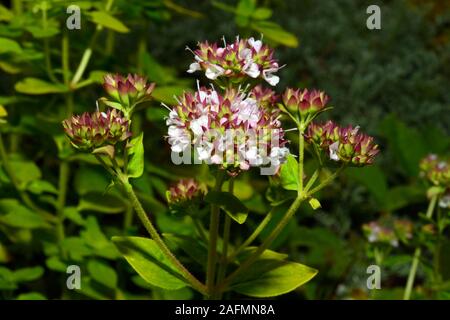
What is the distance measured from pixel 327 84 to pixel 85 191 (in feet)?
3.82

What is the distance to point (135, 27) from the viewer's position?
255 centimetres

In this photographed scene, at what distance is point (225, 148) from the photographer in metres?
0.94

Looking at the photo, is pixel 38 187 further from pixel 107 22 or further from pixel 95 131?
pixel 95 131

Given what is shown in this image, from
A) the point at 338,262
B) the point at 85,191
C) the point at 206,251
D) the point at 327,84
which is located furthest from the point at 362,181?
the point at 206,251

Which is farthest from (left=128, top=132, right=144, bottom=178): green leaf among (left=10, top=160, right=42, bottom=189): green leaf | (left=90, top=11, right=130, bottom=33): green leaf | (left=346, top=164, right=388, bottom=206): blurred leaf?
(left=346, top=164, right=388, bottom=206): blurred leaf

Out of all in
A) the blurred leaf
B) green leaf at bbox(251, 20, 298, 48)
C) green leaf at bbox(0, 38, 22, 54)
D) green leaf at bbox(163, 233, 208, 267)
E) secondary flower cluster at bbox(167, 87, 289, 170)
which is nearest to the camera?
secondary flower cluster at bbox(167, 87, 289, 170)

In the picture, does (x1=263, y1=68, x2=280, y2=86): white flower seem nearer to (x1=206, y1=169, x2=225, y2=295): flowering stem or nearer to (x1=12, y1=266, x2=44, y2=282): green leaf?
(x1=206, y1=169, x2=225, y2=295): flowering stem

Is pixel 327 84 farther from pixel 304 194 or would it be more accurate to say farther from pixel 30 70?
pixel 304 194

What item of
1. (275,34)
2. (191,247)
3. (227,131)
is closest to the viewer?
(227,131)

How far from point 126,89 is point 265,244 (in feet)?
1.02

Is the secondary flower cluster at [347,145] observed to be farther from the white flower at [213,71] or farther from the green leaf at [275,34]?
the green leaf at [275,34]

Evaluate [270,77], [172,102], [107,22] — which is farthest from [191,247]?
[107,22]

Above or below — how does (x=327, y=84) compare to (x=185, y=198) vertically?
above

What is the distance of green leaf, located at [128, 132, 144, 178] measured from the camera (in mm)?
1021
